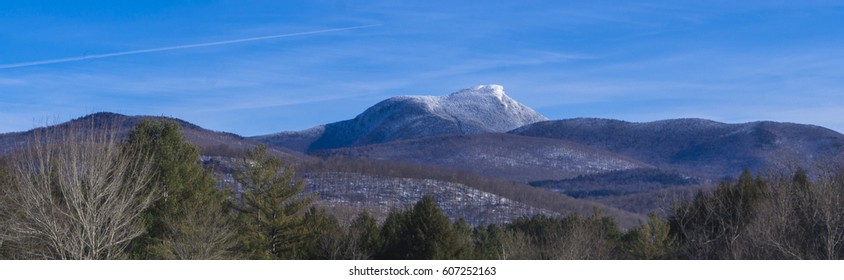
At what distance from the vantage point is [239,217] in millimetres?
54500

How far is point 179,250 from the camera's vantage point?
42594 mm

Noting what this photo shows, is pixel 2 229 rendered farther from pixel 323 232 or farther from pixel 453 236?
pixel 453 236

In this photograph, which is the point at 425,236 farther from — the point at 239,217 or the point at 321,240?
the point at 239,217

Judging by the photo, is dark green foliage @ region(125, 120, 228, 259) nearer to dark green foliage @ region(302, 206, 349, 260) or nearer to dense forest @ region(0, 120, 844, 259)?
dense forest @ region(0, 120, 844, 259)

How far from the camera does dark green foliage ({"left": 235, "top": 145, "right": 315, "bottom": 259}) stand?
52031 mm

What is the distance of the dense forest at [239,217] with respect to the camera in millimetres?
35250

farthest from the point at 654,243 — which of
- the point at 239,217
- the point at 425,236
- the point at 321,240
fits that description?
the point at 239,217

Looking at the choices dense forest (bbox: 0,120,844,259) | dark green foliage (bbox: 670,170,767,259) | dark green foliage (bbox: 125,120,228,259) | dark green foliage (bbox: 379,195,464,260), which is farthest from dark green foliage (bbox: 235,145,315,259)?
dark green foliage (bbox: 670,170,767,259)

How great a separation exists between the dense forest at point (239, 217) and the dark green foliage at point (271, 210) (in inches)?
3.2

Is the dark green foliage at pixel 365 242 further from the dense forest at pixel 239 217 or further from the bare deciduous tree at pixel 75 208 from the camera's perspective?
the bare deciduous tree at pixel 75 208

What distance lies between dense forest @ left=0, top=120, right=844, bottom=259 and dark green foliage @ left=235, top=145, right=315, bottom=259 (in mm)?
80

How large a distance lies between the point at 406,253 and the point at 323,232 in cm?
567

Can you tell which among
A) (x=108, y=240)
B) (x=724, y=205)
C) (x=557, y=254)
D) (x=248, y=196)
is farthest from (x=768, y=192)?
(x=108, y=240)
